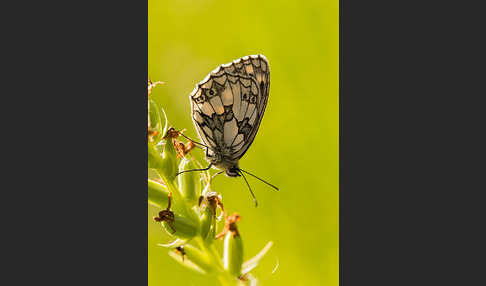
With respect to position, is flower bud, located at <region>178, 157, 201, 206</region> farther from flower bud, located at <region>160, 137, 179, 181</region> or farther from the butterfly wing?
the butterfly wing

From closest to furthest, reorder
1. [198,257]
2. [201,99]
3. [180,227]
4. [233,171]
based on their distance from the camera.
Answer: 1. [180,227]
2. [198,257]
3. [201,99]
4. [233,171]

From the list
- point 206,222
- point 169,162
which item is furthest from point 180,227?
point 169,162

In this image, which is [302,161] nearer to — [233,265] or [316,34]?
[316,34]

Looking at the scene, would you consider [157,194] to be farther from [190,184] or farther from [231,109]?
[231,109]

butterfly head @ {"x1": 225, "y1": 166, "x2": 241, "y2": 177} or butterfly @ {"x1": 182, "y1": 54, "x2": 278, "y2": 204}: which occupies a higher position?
butterfly @ {"x1": 182, "y1": 54, "x2": 278, "y2": 204}

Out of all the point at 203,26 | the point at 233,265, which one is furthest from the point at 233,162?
the point at 203,26

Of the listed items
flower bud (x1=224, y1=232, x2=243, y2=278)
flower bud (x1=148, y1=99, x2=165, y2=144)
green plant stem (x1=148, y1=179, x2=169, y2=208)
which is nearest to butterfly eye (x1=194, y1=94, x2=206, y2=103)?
flower bud (x1=148, y1=99, x2=165, y2=144)

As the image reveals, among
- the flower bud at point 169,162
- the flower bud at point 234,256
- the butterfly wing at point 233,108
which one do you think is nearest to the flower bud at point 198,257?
the flower bud at point 234,256
